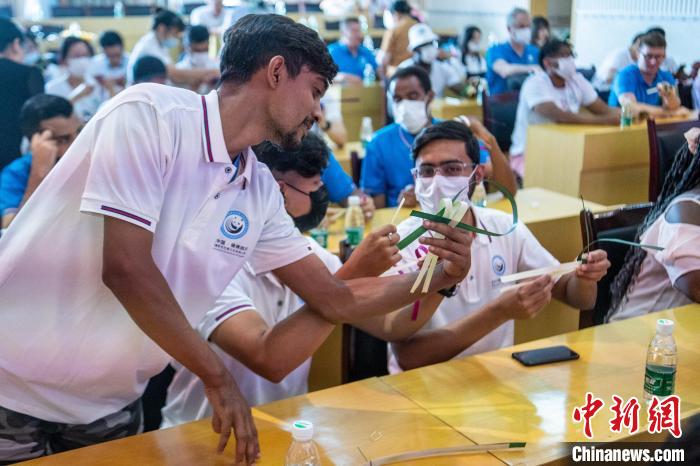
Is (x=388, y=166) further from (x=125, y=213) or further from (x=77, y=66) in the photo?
(x=77, y=66)

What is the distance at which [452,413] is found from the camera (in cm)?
158

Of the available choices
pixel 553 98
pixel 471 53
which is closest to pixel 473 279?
pixel 553 98

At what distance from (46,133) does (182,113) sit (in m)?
1.97

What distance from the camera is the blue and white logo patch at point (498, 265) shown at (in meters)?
2.23

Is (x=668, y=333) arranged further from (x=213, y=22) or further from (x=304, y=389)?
(x=213, y=22)

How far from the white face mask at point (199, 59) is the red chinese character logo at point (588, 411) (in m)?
5.26

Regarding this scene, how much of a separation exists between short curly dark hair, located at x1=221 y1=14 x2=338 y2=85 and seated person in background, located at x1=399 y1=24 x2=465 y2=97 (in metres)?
4.55

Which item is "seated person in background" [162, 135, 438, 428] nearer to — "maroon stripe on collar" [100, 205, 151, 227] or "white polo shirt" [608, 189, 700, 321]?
"maroon stripe on collar" [100, 205, 151, 227]

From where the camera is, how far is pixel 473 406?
161 centimetres

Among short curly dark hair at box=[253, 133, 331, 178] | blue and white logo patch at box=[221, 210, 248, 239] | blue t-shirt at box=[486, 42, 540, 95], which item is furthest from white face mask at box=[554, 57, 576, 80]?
blue and white logo patch at box=[221, 210, 248, 239]

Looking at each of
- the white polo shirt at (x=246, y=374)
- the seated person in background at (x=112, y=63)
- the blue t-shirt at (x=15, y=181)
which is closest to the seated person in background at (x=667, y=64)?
the seated person in background at (x=112, y=63)

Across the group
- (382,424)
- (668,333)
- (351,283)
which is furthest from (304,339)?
(668,333)

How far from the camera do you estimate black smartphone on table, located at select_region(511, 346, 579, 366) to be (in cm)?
181

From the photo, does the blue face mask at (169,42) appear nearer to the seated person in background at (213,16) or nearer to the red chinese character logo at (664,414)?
the seated person in background at (213,16)
